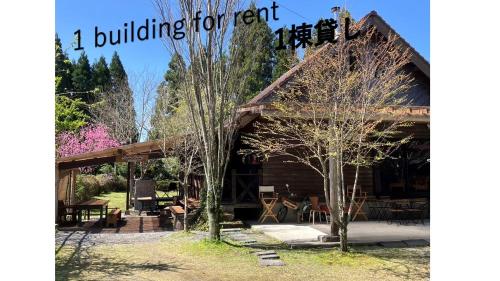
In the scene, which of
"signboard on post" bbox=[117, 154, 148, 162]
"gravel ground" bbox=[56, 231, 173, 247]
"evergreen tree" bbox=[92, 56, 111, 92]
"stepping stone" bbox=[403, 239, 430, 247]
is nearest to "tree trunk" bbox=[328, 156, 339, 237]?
"stepping stone" bbox=[403, 239, 430, 247]

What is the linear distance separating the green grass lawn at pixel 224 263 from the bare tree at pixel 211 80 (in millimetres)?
903

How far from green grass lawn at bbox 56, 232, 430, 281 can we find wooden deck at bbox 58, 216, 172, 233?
244cm

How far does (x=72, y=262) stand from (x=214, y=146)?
111 inches

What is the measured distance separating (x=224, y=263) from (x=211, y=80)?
114 inches

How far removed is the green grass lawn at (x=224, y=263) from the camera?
591 cm

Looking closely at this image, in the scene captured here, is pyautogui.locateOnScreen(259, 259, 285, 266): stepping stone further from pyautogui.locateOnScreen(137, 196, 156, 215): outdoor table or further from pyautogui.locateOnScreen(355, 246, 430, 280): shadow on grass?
pyautogui.locateOnScreen(137, 196, 156, 215): outdoor table

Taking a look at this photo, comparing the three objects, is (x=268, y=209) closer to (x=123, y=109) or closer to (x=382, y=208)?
(x=382, y=208)

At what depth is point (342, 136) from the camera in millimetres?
6914

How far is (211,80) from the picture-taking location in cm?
754

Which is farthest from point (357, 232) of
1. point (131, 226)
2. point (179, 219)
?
point (131, 226)

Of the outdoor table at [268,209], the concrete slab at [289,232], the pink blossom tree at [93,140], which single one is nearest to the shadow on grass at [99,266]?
the concrete slab at [289,232]

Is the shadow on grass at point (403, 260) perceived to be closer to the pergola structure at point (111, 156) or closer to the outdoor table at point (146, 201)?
the pergola structure at point (111, 156)
